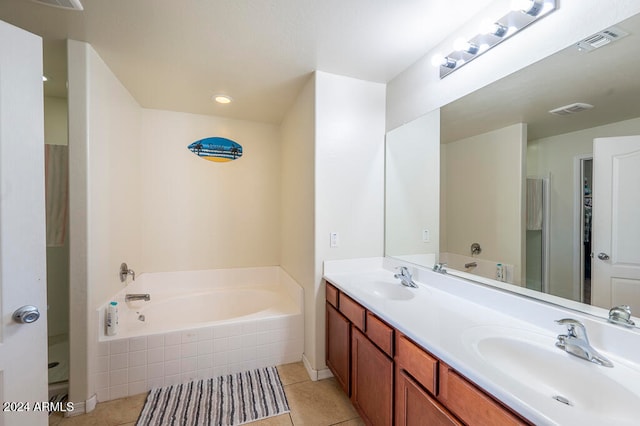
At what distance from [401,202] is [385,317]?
1074mm

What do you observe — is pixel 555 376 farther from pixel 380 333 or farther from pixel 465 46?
pixel 465 46

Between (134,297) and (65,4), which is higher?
(65,4)

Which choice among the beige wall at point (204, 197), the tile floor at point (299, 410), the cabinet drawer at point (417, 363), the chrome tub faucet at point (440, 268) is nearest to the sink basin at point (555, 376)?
the cabinet drawer at point (417, 363)

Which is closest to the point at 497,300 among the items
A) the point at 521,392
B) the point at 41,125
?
the point at 521,392

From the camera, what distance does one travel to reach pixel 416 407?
1085 millimetres

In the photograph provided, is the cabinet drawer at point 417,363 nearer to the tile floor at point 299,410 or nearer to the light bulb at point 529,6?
the tile floor at point 299,410

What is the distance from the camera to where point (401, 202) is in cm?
211

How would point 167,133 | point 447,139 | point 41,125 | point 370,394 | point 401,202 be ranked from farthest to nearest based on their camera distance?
point 167,133, point 401,202, point 447,139, point 370,394, point 41,125

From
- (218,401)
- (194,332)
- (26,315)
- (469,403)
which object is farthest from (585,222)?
(194,332)

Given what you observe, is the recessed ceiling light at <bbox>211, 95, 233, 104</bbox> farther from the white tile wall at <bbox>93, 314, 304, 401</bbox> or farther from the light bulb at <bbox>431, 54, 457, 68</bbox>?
the white tile wall at <bbox>93, 314, 304, 401</bbox>

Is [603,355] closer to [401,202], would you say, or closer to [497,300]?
[497,300]

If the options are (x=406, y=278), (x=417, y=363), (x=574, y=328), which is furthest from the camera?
(x=406, y=278)

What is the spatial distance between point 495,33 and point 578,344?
143 centimetres

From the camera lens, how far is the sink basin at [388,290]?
174 centimetres
